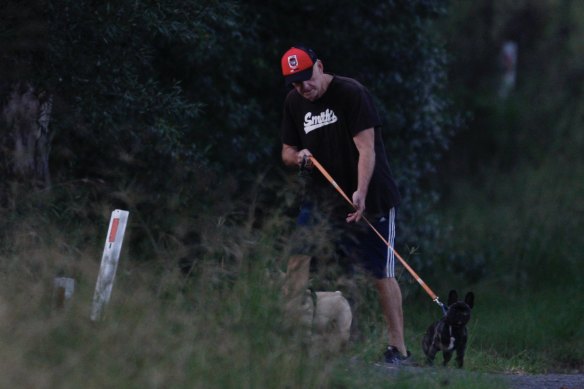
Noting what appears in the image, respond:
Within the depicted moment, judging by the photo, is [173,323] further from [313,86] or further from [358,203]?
[313,86]

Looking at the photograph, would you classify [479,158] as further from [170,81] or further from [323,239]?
[323,239]

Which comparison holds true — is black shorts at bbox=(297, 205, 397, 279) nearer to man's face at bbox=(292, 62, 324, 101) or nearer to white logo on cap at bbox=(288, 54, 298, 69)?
man's face at bbox=(292, 62, 324, 101)

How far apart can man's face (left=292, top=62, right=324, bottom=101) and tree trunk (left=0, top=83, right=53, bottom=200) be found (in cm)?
333

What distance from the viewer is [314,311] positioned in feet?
23.1

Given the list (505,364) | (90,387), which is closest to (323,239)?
(90,387)

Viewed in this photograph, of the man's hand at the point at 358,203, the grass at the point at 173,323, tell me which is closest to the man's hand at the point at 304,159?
the man's hand at the point at 358,203

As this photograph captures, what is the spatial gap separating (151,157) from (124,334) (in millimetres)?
5406

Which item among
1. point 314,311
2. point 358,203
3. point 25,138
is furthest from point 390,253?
point 25,138

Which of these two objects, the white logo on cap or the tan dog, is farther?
the white logo on cap

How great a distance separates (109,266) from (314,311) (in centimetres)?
121

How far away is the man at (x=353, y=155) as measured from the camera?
813 cm

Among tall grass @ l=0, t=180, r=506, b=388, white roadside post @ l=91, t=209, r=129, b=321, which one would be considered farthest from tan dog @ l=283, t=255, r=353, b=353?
white roadside post @ l=91, t=209, r=129, b=321

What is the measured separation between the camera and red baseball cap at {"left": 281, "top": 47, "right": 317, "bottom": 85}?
8047mm

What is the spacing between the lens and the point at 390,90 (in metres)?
14.3
